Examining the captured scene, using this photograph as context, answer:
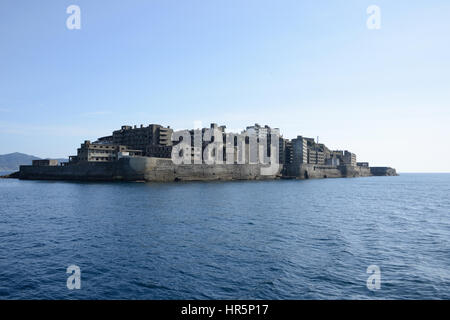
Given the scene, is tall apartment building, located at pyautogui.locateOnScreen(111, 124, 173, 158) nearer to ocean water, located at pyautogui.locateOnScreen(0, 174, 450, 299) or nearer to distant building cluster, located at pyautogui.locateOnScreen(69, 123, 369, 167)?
distant building cluster, located at pyautogui.locateOnScreen(69, 123, 369, 167)

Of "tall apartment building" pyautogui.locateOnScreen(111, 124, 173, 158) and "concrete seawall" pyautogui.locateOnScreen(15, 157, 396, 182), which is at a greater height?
"tall apartment building" pyautogui.locateOnScreen(111, 124, 173, 158)

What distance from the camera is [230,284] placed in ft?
56.9

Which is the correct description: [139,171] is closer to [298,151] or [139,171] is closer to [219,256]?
[219,256]

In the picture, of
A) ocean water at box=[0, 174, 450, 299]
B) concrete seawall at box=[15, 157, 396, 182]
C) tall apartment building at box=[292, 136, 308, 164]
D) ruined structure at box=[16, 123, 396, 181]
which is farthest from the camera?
tall apartment building at box=[292, 136, 308, 164]

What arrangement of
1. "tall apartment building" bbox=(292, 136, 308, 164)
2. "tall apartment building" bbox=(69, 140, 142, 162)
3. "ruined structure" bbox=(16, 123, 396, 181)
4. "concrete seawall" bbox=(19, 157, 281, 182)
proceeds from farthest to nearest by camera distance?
"tall apartment building" bbox=(292, 136, 308, 164) → "tall apartment building" bbox=(69, 140, 142, 162) → "ruined structure" bbox=(16, 123, 396, 181) → "concrete seawall" bbox=(19, 157, 281, 182)

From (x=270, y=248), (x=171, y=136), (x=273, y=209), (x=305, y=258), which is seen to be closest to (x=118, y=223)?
(x=270, y=248)

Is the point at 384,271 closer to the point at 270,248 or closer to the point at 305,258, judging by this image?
the point at 305,258

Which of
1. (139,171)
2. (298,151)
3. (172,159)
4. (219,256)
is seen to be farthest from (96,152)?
(298,151)

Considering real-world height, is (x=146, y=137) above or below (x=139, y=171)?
above

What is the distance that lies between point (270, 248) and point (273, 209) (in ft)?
81.4

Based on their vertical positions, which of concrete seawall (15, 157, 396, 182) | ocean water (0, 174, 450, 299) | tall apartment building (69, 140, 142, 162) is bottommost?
ocean water (0, 174, 450, 299)

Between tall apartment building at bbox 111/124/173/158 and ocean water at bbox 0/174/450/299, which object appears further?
tall apartment building at bbox 111/124/173/158

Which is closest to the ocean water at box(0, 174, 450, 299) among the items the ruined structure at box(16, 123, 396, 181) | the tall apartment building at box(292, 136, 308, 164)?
the ruined structure at box(16, 123, 396, 181)

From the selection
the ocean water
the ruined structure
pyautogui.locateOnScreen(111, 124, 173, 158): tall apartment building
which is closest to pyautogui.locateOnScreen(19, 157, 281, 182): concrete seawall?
the ruined structure
